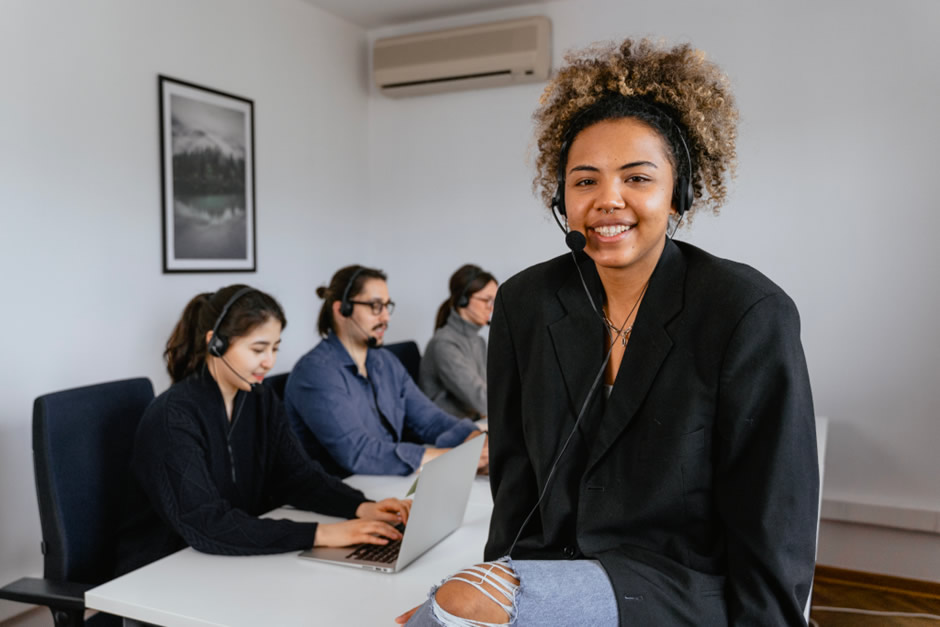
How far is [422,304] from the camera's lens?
4.46m

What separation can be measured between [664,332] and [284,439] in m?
1.24

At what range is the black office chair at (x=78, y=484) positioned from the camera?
1.64 meters

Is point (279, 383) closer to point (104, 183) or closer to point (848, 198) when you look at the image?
point (104, 183)

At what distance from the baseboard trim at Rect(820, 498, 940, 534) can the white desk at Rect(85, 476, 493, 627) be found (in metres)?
2.47

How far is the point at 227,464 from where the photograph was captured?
181 cm

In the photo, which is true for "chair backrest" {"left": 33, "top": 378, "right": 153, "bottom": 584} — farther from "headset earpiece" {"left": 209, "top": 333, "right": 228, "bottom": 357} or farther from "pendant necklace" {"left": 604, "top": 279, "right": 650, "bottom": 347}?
"pendant necklace" {"left": 604, "top": 279, "right": 650, "bottom": 347}

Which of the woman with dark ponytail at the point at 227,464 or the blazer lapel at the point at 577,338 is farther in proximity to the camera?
the woman with dark ponytail at the point at 227,464

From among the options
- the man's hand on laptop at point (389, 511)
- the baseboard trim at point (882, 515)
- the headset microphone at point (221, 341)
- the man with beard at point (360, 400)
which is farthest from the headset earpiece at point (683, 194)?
the baseboard trim at point (882, 515)

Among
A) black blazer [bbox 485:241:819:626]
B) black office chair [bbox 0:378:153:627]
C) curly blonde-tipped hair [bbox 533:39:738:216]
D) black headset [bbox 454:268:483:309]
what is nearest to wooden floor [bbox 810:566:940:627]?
black headset [bbox 454:268:483:309]

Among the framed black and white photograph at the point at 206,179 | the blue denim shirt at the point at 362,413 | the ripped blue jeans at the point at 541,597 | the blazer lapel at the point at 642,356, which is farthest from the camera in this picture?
the framed black and white photograph at the point at 206,179

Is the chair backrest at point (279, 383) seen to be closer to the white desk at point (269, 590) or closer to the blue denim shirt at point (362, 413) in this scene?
the blue denim shirt at point (362, 413)

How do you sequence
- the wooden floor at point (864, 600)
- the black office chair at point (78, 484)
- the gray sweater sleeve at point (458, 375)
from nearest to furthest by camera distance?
the black office chair at point (78, 484) → the wooden floor at point (864, 600) → the gray sweater sleeve at point (458, 375)

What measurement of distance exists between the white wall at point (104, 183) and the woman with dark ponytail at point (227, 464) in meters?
1.13

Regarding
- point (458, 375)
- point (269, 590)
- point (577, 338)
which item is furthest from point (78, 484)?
point (458, 375)
